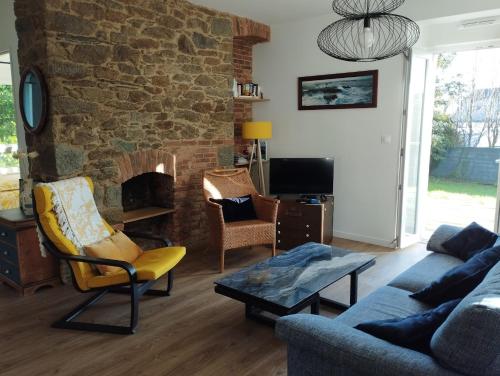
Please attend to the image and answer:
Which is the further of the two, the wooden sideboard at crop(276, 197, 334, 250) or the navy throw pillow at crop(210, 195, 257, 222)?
the wooden sideboard at crop(276, 197, 334, 250)

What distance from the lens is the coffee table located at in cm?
234

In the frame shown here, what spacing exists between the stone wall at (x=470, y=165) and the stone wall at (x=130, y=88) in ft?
8.88

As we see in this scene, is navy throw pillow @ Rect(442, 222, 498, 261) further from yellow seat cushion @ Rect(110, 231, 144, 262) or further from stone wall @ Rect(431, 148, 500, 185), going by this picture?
yellow seat cushion @ Rect(110, 231, 144, 262)

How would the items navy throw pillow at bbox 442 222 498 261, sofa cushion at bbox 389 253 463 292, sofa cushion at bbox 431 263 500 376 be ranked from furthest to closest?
navy throw pillow at bbox 442 222 498 261, sofa cushion at bbox 389 253 463 292, sofa cushion at bbox 431 263 500 376

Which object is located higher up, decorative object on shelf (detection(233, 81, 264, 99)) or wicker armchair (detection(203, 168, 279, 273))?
decorative object on shelf (detection(233, 81, 264, 99))

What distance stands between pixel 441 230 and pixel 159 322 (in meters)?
2.30

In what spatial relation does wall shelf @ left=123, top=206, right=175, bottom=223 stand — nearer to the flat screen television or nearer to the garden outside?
the flat screen television

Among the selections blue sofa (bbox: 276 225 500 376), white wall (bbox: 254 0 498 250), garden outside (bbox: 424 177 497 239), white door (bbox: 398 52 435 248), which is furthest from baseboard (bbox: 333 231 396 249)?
blue sofa (bbox: 276 225 500 376)

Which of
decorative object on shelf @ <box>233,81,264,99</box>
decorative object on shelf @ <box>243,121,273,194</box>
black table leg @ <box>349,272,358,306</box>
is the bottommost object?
black table leg @ <box>349,272,358,306</box>

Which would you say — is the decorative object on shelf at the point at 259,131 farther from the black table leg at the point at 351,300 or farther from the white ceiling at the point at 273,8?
the black table leg at the point at 351,300

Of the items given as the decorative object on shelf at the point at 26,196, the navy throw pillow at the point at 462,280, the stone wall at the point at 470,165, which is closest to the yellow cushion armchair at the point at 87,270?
the decorative object on shelf at the point at 26,196

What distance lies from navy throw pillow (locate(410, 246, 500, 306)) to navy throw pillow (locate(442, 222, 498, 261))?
0.67 m

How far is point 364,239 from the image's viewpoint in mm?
4711

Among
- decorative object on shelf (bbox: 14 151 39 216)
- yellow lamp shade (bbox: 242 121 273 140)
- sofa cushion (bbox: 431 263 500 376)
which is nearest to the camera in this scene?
sofa cushion (bbox: 431 263 500 376)
